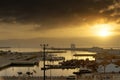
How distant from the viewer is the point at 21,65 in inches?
2125

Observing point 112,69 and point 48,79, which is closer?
point 48,79

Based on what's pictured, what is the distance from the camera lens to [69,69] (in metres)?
46.5

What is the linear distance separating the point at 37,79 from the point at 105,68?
30.6ft

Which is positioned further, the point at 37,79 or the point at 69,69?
the point at 69,69

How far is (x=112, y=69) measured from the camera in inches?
1425

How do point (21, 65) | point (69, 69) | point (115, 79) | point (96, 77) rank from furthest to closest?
point (21, 65)
point (69, 69)
point (96, 77)
point (115, 79)

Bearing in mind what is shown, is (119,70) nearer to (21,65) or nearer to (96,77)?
(96,77)

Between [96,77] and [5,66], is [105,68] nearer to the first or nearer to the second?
[96,77]

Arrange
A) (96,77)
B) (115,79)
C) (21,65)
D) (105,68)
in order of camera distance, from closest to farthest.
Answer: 1. (115,79)
2. (96,77)
3. (105,68)
4. (21,65)

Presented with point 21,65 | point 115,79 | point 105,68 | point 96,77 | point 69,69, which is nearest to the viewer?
point 115,79

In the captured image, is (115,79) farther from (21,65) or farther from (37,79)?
(21,65)

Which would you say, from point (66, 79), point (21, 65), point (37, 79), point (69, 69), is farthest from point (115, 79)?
point (21, 65)

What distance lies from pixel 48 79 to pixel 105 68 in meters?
8.80

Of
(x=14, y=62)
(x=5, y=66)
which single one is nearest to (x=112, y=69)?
(x=5, y=66)
